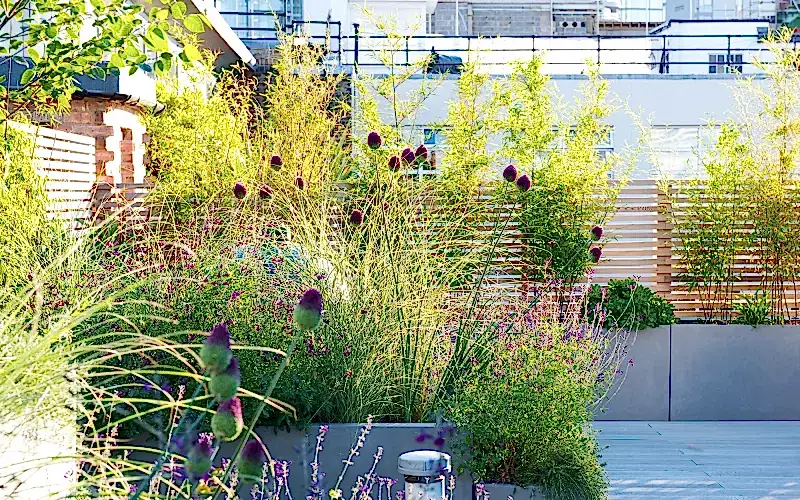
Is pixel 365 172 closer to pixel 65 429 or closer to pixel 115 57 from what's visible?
pixel 115 57

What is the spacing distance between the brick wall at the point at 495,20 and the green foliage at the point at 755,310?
81.5ft

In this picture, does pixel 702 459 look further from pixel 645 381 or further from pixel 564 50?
pixel 564 50

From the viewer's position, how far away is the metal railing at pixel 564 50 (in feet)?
51.1

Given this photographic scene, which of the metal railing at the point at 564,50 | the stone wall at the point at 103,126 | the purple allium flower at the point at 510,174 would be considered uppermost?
the metal railing at the point at 564,50

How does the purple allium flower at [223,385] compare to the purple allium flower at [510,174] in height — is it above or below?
below

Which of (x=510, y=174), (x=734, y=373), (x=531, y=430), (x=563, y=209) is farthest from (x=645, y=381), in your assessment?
(x=531, y=430)

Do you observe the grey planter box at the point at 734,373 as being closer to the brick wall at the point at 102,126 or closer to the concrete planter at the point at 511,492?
the concrete planter at the point at 511,492

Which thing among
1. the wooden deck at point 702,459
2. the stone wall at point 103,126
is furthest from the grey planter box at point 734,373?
the stone wall at point 103,126

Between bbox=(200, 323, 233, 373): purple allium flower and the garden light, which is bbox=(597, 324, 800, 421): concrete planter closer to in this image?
the garden light

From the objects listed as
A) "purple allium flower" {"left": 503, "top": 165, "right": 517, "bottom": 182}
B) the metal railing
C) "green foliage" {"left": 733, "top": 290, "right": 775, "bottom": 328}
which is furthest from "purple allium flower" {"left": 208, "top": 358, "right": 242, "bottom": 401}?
the metal railing

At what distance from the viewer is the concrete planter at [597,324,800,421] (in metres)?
6.79

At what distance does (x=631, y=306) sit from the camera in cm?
677

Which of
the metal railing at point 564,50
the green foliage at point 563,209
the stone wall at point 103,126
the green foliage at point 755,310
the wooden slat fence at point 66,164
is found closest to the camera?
the green foliage at point 755,310

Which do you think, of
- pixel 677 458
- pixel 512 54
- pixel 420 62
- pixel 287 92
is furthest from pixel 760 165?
pixel 512 54
